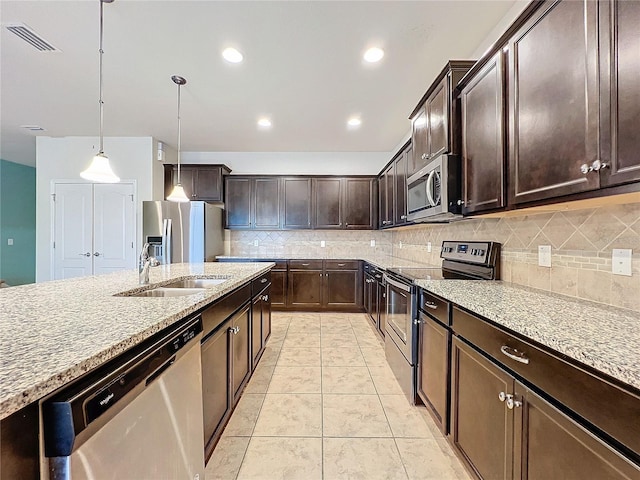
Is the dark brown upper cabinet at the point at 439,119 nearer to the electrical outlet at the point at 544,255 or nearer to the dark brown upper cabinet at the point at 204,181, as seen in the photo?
the electrical outlet at the point at 544,255

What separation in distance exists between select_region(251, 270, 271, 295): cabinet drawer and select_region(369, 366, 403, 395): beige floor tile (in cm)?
125

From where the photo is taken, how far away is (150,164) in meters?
4.30

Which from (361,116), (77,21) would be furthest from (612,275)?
(77,21)

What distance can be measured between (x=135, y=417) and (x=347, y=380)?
1.85m

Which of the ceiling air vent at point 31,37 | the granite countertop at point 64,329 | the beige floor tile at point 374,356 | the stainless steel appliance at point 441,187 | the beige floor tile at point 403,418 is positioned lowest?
the beige floor tile at point 403,418

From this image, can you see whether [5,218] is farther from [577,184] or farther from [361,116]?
[577,184]

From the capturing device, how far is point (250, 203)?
468cm

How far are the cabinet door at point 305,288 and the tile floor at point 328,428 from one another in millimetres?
1557

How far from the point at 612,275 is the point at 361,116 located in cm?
295

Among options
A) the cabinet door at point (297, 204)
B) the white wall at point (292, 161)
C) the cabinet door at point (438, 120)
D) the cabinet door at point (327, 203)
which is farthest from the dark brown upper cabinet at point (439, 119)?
the white wall at point (292, 161)

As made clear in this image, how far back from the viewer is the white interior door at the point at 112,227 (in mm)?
4309

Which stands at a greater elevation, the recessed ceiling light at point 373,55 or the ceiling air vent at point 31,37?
the ceiling air vent at point 31,37

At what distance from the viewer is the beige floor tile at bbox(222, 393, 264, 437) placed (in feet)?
5.71

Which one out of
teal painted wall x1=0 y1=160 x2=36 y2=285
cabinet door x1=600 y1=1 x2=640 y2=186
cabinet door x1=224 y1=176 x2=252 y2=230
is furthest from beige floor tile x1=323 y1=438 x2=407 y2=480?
teal painted wall x1=0 y1=160 x2=36 y2=285
